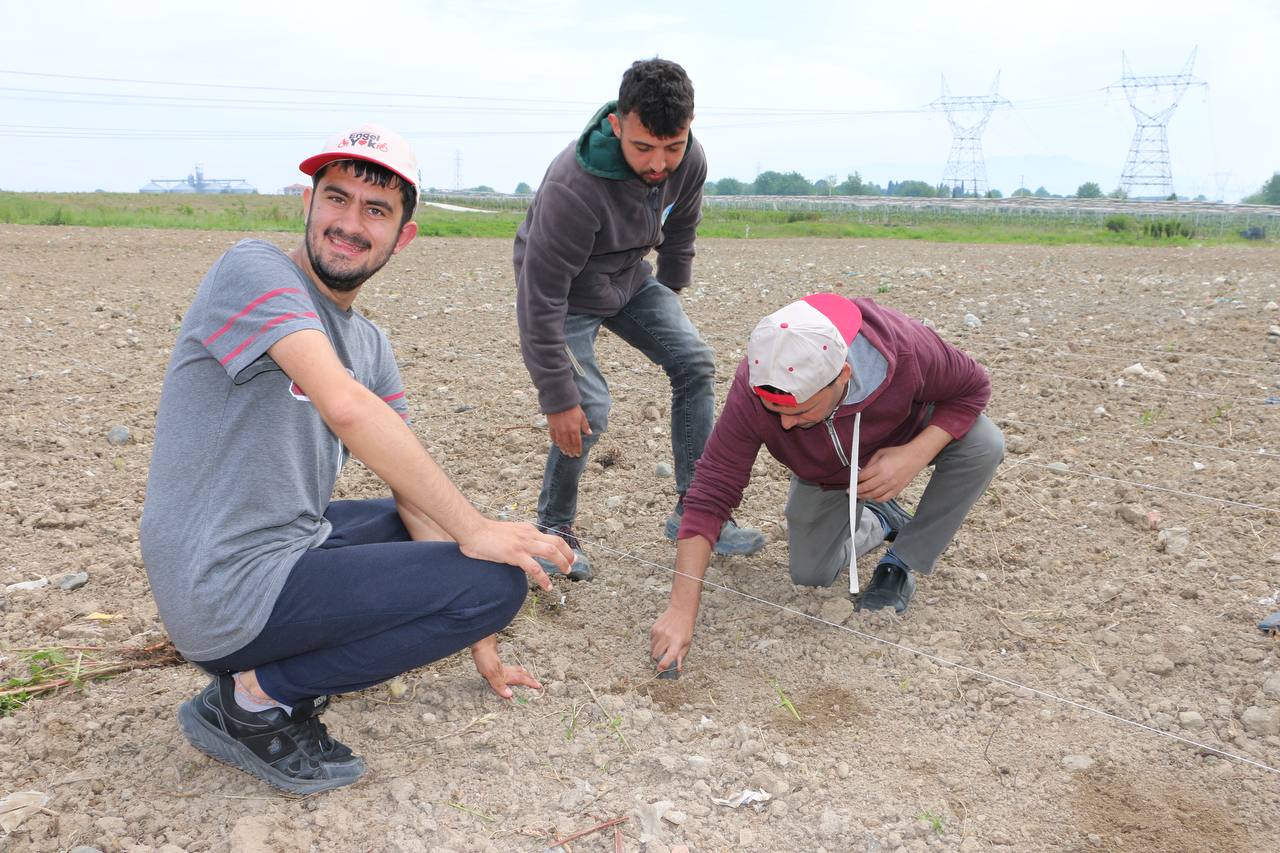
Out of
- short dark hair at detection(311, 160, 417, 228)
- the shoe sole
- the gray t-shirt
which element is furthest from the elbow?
the shoe sole

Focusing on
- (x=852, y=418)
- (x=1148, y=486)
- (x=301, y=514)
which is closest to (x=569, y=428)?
(x=852, y=418)

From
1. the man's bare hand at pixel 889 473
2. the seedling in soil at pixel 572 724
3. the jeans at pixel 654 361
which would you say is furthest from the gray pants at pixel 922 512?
the seedling in soil at pixel 572 724

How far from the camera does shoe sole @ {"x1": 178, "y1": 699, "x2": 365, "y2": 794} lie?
7.38 feet

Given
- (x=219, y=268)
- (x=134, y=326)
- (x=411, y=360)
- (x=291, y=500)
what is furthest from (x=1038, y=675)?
(x=134, y=326)

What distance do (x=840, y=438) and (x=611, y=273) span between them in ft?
3.21

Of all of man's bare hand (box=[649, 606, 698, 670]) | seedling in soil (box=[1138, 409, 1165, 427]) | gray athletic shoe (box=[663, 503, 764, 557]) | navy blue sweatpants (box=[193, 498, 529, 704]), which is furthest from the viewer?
seedling in soil (box=[1138, 409, 1165, 427])

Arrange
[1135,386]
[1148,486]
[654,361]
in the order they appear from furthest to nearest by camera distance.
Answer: [1135,386] < [1148,486] < [654,361]

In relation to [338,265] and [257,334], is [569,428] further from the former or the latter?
[257,334]

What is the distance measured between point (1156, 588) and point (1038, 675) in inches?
27.9

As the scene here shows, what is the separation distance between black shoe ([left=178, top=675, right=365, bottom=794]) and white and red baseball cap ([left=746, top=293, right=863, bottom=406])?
4.45 feet

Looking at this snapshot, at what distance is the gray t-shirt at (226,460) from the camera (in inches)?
79.4

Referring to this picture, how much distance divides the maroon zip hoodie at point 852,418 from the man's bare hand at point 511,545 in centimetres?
66

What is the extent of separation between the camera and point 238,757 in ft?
7.44

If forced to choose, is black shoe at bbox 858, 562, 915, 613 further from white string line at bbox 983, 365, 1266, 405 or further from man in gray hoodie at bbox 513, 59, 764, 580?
Result: white string line at bbox 983, 365, 1266, 405
